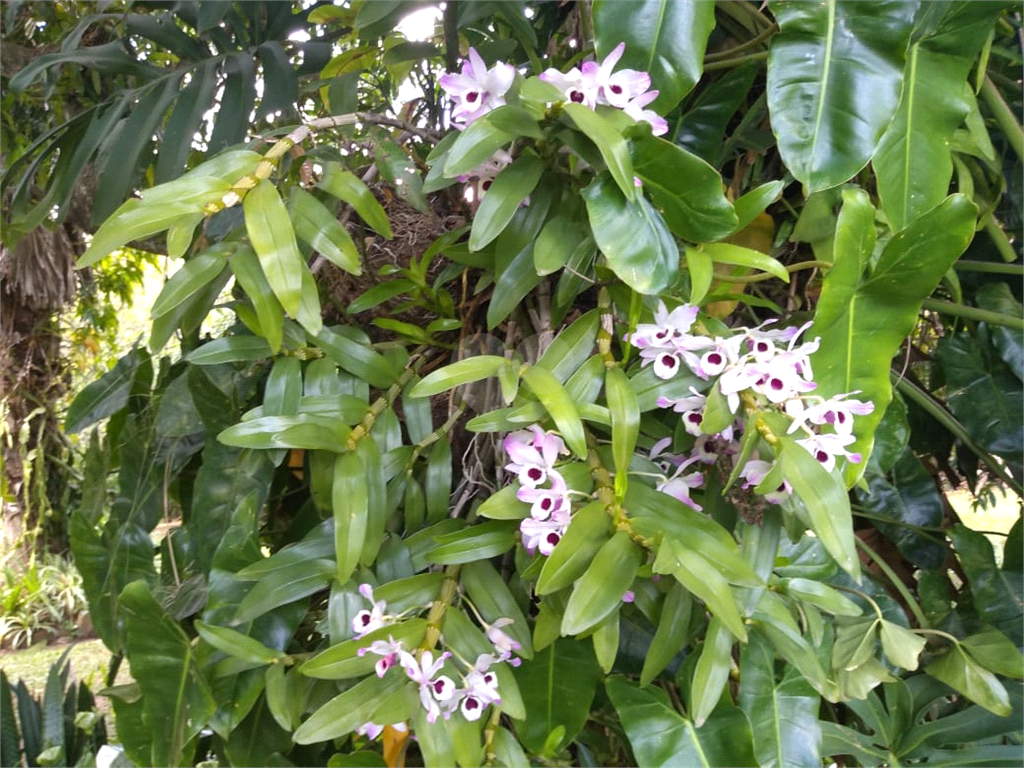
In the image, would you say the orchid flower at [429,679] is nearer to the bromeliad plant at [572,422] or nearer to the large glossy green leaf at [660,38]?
the bromeliad plant at [572,422]

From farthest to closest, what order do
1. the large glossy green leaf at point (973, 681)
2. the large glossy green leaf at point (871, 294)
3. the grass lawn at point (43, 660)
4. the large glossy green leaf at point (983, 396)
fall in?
the grass lawn at point (43, 660)
the large glossy green leaf at point (983, 396)
the large glossy green leaf at point (973, 681)
the large glossy green leaf at point (871, 294)

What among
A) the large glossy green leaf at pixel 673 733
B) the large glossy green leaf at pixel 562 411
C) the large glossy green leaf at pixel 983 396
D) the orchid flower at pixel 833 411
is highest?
the large glossy green leaf at pixel 562 411

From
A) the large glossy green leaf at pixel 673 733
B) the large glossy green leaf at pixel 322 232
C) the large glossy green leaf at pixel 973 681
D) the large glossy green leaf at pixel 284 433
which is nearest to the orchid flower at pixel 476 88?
the large glossy green leaf at pixel 322 232

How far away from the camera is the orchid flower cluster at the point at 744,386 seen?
1.38ft

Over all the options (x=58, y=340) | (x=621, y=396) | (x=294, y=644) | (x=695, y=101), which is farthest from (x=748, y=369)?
(x=58, y=340)

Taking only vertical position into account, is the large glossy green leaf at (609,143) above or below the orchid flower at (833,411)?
above

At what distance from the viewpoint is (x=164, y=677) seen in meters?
0.54

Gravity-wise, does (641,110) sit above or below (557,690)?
above

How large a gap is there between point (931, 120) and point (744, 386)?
0.29 metres

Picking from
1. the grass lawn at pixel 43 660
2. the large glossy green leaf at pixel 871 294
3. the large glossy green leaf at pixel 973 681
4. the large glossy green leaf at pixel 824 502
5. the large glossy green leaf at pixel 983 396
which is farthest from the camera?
the grass lawn at pixel 43 660

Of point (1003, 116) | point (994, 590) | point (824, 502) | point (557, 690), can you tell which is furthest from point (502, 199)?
point (994, 590)

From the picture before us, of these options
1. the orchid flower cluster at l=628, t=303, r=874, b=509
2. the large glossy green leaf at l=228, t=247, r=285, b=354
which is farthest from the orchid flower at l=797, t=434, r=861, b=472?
the large glossy green leaf at l=228, t=247, r=285, b=354

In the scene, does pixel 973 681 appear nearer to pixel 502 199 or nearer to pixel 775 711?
pixel 775 711

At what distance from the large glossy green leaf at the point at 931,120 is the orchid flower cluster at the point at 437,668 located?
417 millimetres
